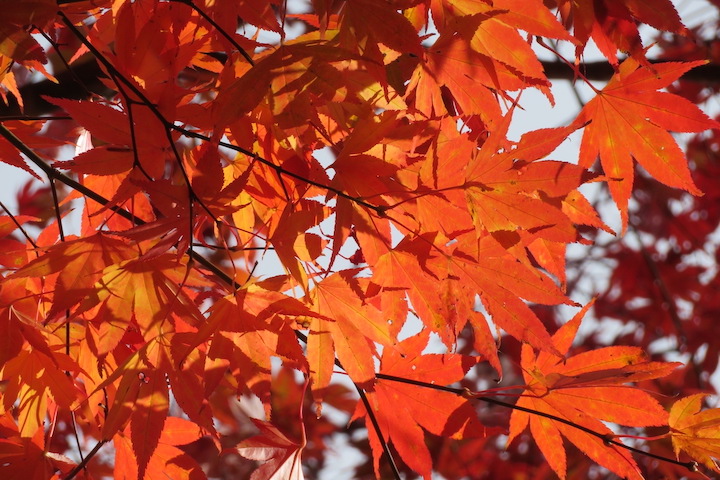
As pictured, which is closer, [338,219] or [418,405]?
[338,219]

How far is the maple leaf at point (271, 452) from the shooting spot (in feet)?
2.41

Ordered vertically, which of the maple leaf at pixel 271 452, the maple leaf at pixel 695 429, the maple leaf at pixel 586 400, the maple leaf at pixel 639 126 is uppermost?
the maple leaf at pixel 639 126

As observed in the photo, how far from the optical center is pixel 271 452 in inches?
29.7

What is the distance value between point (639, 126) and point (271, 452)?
541mm

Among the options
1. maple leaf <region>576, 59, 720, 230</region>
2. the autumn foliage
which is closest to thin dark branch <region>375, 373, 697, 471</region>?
the autumn foliage

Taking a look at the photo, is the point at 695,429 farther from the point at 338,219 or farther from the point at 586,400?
the point at 338,219

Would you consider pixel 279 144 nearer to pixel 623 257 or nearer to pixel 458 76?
pixel 458 76

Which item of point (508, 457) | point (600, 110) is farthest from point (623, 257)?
point (600, 110)

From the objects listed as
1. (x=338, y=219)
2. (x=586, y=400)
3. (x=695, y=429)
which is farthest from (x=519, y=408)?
(x=338, y=219)

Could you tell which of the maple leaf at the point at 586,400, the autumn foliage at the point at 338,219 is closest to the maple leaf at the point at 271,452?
the autumn foliage at the point at 338,219

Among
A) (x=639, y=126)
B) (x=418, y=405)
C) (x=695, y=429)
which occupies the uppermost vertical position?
(x=639, y=126)

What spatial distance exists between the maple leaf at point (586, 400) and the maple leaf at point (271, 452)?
26 cm

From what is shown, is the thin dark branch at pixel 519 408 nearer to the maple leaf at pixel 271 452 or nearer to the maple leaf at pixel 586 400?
the maple leaf at pixel 586 400

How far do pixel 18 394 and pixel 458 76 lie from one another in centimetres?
60
